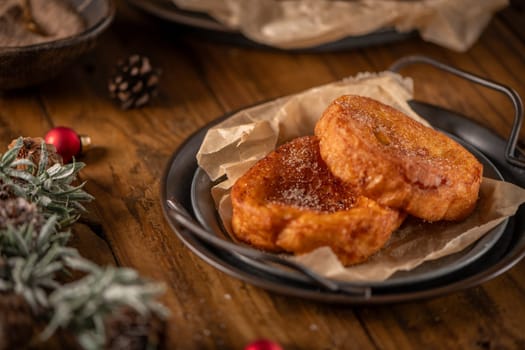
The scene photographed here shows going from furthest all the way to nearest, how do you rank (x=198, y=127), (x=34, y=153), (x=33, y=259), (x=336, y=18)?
1. (x=336, y=18)
2. (x=198, y=127)
3. (x=34, y=153)
4. (x=33, y=259)

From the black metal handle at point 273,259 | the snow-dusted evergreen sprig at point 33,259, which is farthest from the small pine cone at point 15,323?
the black metal handle at point 273,259

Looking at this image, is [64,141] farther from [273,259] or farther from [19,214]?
[273,259]

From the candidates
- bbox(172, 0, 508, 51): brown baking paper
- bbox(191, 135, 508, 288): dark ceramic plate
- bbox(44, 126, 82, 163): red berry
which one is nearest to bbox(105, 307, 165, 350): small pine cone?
bbox(191, 135, 508, 288): dark ceramic plate

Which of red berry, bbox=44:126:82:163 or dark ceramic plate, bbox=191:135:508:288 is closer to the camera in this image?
dark ceramic plate, bbox=191:135:508:288

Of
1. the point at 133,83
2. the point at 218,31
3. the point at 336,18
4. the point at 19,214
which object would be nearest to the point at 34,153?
the point at 19,214

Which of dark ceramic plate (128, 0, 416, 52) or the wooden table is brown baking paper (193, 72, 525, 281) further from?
dark ceramic plate (128, 0, 416, 52)

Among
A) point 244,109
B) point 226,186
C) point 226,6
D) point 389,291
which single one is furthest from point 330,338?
point 226,6

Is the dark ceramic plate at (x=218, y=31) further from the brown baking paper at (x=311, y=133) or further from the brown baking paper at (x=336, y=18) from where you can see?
the brown baking paper at (x=311, y=133)
